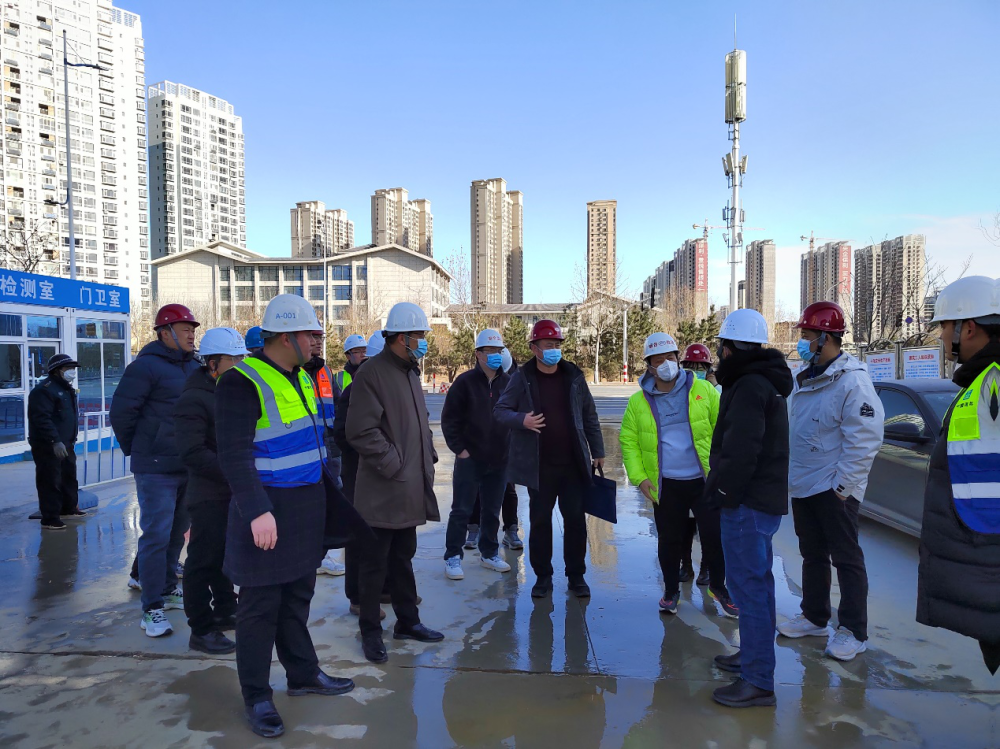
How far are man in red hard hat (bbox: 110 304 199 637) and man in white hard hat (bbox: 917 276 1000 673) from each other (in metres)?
4.07

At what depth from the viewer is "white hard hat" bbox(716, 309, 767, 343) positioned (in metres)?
3.39

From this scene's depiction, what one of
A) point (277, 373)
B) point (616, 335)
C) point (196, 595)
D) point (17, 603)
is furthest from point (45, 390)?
A: point (616, 335)

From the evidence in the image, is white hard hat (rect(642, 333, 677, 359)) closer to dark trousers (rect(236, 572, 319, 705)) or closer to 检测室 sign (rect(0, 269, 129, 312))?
dark trousers (rect(236, 572, 319, 705))

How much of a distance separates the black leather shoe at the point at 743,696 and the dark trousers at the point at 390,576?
1.84 m

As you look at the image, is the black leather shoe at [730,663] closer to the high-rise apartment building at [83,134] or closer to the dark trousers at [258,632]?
the dark trousers at [258,632]

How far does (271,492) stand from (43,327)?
458 inches

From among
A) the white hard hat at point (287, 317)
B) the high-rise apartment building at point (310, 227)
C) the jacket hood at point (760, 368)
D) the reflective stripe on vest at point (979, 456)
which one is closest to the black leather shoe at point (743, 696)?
the reflective stripe on vest at point (979, 456)

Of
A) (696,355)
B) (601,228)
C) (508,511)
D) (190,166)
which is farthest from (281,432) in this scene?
(190,166)

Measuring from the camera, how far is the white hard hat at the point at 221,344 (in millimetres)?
4052

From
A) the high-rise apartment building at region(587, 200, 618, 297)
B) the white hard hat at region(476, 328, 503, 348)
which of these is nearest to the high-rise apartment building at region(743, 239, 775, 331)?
the high-rise apartment building at region(587, 200, 618, 297)

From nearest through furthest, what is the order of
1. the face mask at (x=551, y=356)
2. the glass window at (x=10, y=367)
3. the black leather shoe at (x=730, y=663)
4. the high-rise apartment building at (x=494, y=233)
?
the black leather shoe at (x=730, y=663)
the face mask at (x=551, y=356)
the glass window at (x=10, y=367)
the high-rise apartment building at (x=494, y=233)

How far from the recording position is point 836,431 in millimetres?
3852

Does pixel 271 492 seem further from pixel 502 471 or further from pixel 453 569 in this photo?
pixel 502 471

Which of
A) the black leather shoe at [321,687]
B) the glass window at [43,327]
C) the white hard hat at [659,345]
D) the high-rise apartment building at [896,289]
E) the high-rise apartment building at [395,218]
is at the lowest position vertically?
the black leather shoe at [321,687]
